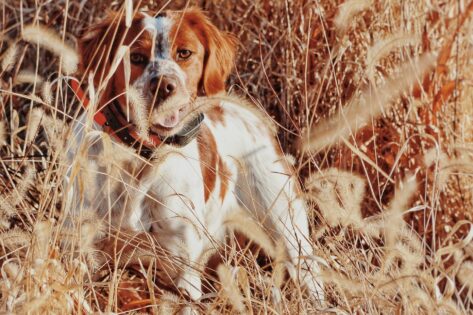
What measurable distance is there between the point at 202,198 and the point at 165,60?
0.48 meters

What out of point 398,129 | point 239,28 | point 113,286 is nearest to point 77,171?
point 113,286

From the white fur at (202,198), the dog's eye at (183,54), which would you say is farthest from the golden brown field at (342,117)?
the dog's eye at (183,54)

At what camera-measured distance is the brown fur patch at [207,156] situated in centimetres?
317

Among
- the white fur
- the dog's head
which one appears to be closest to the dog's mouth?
the dog's head

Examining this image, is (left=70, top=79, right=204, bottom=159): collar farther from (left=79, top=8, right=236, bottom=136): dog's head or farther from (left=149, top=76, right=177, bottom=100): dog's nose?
(left=149, top=76, right=177, bottom=100): dog's nose

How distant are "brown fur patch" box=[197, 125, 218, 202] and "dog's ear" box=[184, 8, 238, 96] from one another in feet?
0.50

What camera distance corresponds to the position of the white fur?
9.45 ft

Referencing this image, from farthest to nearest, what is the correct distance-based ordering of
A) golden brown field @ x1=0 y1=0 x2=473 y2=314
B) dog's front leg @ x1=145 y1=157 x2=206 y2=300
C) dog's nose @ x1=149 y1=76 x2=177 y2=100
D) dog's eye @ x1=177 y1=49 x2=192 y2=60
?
dog's eye @ x1=177 y1=49 x2=192 y2=60 → dog's front leg @ x1=145 y1=157 x2=206 y2=300 → dog's nose @ x1=149 y1=76 x2=177 y2=100 → golden brown field @ x1=0 y1=0 x2=473 y2=314

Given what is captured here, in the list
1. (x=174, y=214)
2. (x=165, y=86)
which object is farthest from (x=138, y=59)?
(x=174, y=214)

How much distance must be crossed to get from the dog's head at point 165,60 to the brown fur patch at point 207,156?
0.49 feet

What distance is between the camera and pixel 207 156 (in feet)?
10.6

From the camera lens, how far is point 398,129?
12.4 feet

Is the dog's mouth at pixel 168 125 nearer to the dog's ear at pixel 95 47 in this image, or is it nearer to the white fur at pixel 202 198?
the white fur at pixel 202 198

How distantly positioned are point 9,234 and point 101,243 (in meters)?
0.60
